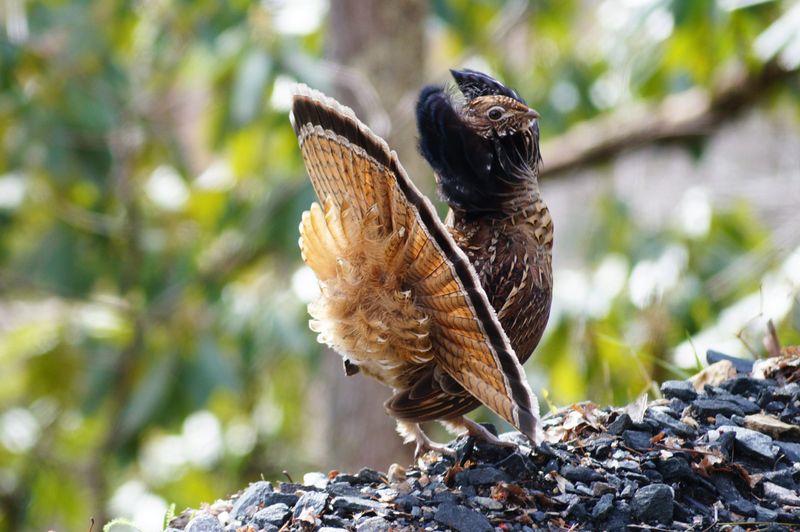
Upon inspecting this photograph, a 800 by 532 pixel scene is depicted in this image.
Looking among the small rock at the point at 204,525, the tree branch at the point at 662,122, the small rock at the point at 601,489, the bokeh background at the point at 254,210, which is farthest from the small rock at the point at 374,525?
the tree branch at the point at 662,122

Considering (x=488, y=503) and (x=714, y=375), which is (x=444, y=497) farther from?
(x=714, y=375)

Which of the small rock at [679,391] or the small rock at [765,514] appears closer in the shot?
the small rock at [765,514]

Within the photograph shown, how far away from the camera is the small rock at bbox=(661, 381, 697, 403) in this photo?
371 cm

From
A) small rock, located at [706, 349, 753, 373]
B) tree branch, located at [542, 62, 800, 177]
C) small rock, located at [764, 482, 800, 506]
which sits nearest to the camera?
small rock, located at [764, 482, 800, 506]

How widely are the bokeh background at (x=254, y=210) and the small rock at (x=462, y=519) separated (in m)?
3.20

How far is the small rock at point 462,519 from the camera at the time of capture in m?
2.88

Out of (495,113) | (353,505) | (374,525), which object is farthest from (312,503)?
(495,113)

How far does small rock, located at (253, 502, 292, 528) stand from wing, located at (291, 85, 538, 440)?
63 cm

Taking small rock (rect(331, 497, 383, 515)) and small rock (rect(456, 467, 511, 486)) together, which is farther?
small rock (rect(456, 467, 511, 486))

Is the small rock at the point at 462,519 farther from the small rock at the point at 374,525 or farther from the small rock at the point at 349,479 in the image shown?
the small rock at the point at 349,479

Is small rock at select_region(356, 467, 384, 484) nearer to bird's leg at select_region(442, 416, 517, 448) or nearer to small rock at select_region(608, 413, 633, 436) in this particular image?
bird's leg at select_region(442, 416, 517, 448)

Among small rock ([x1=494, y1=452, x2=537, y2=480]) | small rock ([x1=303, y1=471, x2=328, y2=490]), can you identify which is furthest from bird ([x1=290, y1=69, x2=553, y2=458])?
small rock ([x1=303, y1=471, x2=328, y2=490])

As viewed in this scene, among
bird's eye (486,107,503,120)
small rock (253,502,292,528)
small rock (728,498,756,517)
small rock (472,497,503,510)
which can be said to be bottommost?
small rock (728,498,756,517)

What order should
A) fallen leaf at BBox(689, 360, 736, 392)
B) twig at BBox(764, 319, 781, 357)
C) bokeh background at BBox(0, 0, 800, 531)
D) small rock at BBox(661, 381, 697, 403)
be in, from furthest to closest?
1. bokeh background at BBox(0, 0, 800, 531)
2. twig at BBox(764, 319, 781, 357)
3. fallen leaf at BBox(689, 360, 736, 392)
4. small rock at BBox(661, 381, 697, 403)
